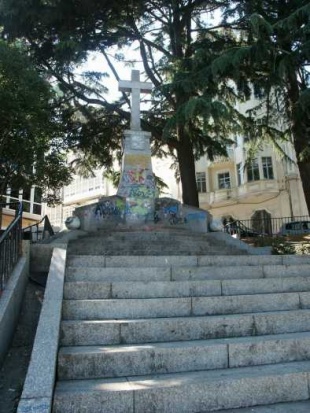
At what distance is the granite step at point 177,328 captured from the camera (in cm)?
493

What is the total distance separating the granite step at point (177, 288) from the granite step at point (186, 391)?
1.79 meters

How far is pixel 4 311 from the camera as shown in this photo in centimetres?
483

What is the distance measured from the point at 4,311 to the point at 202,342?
2336 millimetres

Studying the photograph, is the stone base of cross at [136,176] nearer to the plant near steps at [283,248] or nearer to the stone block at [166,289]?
the plant near steps at [283,248]

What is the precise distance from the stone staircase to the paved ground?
48cm

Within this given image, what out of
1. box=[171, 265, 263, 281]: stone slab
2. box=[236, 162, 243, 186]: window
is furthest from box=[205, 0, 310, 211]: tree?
box=[236, 162, 243, 186]: window

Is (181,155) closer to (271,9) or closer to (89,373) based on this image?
(271,9)

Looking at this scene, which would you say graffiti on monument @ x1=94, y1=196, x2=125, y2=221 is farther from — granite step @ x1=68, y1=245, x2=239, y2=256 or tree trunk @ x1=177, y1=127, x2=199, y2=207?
tree trunk @ x1=177, y1=127, x2=199, y2=207

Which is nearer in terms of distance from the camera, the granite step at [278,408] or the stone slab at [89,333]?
the granite step at [278,408]

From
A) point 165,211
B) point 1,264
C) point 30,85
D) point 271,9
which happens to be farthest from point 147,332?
point 271,9

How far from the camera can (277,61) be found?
1334cm

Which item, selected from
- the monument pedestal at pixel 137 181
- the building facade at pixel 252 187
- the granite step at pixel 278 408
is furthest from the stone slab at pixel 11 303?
the building facade at pixel 252 187

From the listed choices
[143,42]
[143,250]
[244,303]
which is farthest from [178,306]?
[143,42]

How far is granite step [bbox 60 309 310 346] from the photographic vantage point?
493 cm
